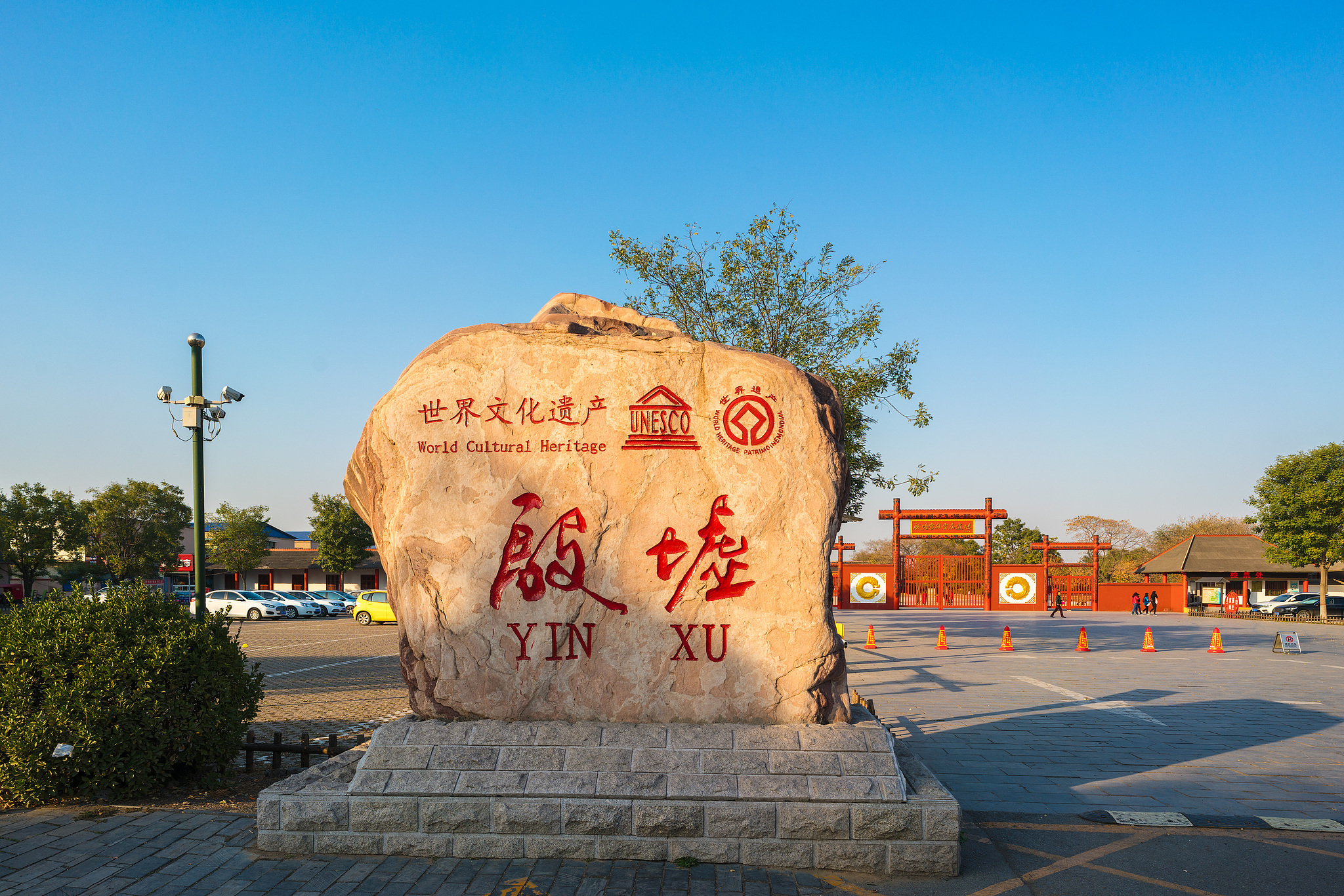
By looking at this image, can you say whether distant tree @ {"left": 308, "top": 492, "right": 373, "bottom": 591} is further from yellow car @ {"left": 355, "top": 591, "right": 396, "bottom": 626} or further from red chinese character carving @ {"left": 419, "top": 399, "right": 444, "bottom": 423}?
red chinese character carving @ {"left": 419, "top": 399, "right": 444, "bottom": 423}

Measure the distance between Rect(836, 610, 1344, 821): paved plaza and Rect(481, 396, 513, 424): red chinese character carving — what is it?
437cm

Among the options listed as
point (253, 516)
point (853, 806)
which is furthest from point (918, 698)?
point (253, 516)

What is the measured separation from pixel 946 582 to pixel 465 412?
31713 mm

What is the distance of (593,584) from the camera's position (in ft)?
16.6

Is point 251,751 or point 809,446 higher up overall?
point 809,446

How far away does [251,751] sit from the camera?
606 cm

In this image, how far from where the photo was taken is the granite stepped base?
4.47 m

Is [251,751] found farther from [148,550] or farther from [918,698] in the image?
[148,550]

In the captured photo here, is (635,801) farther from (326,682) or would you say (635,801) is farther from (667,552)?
(326,682)

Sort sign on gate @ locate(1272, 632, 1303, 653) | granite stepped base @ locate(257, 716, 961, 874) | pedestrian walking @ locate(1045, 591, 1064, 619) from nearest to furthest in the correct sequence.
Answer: granite stepped base @ locate(257, 716, 961, 874), sign on gate @ locate(1272, 632, 1303, 653), pedestrian walking @ locate(1045, 591, 1064, 619)

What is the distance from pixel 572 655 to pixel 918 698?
22.9 ft

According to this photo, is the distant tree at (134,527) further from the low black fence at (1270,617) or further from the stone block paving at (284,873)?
the low black fence at (1270,617)

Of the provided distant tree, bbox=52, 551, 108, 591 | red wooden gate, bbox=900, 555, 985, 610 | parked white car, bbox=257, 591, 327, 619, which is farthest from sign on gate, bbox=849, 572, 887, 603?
distant tree, bbox=52, 551, 108, 591

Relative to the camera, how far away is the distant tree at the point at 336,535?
42750mm
